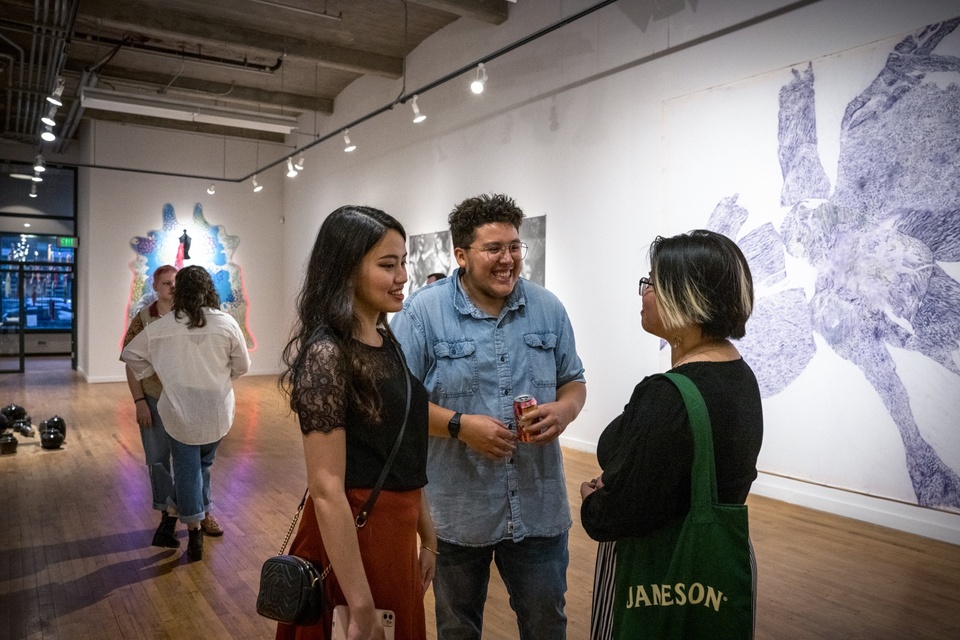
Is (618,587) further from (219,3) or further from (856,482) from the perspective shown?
(219,3)

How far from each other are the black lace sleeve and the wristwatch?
58cm

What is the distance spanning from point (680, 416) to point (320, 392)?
2.28 feet

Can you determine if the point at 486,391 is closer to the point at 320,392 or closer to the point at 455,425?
the point at 455,425

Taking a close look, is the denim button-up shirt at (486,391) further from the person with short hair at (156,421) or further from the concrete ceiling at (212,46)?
the concrete ceiling at (212,46)

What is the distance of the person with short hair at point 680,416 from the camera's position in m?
1.33

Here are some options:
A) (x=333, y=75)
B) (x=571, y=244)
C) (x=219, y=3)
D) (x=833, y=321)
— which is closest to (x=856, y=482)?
(x=833, y=321)

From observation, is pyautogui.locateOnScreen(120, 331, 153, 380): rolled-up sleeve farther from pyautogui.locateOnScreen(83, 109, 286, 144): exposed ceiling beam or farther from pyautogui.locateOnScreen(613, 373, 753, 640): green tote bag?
pyautogui.locateOnScreen(83, 109, 286, 144): exposed ceiling beam

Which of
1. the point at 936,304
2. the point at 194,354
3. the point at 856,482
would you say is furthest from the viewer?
the point at 856,482

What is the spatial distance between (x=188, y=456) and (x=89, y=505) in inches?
72.2

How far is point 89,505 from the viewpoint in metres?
5.10

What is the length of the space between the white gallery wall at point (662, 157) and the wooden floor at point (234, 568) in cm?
54

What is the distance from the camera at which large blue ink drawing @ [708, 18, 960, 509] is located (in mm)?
4238

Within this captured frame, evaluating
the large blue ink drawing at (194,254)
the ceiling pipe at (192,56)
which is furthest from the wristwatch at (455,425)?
the large blue ink drawing at (194,254)

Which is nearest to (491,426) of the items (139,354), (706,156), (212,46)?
(139,354)
